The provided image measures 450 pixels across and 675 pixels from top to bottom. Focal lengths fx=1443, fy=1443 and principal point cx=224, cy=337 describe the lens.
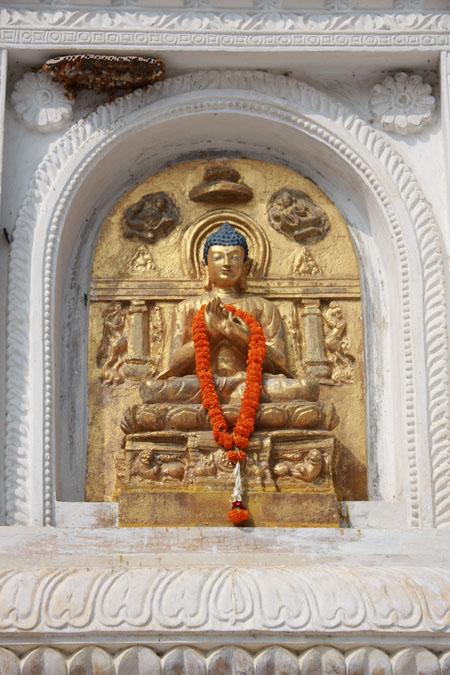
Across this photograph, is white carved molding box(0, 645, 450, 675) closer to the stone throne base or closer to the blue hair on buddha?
the stone throne base

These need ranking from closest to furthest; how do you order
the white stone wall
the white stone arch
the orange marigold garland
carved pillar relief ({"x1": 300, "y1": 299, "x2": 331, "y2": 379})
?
1. the white stone wall
2. the orange marigold garland
3. the white stone arch
4. carved pillar relief ({"x1": 300, "y1": 299, "x2": 331, "y2": 379})

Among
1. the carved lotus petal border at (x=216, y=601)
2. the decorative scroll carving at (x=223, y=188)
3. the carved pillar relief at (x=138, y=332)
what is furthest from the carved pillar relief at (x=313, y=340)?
the carved lotus petal border at (x=216, y=601)

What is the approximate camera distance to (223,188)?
8.93 m

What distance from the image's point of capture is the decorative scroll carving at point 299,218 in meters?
8.91

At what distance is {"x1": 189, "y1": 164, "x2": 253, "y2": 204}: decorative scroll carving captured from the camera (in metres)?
8.95

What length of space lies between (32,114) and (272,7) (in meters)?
1.58

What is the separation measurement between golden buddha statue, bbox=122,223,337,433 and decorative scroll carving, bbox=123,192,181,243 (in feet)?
1.12

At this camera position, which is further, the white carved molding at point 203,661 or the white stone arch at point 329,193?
the white stone arch at point 329,193

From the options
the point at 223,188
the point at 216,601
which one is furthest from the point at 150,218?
the point at 216,601

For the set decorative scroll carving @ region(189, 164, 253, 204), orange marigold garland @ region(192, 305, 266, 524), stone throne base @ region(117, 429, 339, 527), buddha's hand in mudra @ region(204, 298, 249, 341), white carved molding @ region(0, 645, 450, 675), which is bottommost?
white carved molding @ region(0, 645, 450, 675)

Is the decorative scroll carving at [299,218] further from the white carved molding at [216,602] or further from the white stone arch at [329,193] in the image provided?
the white carved molding at [216,602]

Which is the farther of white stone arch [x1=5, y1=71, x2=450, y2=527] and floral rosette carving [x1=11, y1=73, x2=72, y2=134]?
floral rosette carving [x1=11, y1=73, x2=72, y2=134]

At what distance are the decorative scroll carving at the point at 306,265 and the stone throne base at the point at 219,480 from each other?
46.6 inches

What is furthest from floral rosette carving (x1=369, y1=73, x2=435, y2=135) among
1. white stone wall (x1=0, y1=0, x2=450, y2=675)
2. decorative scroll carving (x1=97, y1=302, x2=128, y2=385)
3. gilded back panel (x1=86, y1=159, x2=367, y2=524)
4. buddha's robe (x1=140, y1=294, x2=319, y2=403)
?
decorative scroll carving (x1=97, y1=302, x2=128, y2=385)
